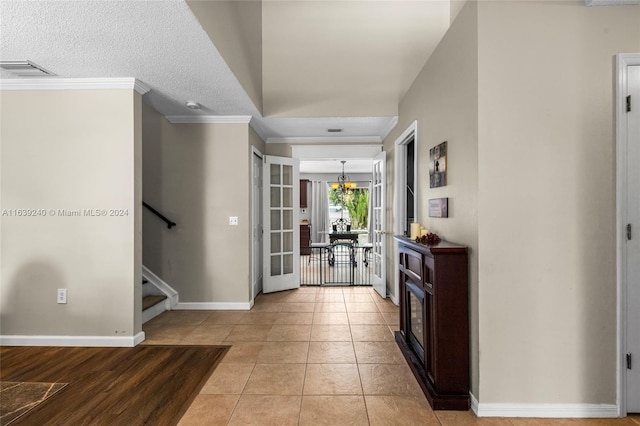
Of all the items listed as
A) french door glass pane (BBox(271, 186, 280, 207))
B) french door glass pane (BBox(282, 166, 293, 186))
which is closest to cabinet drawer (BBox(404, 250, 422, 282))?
french door glass pane (BBox(271, 186, 280, 207))

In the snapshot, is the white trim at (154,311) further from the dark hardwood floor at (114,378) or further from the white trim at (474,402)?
the white trim at (474,402)

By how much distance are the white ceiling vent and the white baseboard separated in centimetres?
273

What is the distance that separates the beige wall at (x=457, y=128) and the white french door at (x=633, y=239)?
87 centimetres

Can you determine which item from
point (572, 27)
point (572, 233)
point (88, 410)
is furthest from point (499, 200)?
point (88, 410)

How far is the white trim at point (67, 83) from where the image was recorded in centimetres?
284

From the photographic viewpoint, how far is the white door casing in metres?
4.38

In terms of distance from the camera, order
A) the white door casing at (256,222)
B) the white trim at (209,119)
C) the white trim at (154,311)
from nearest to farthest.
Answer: the white trim at (154,311), the white trim at (209,119), the white door casing at (256,222)

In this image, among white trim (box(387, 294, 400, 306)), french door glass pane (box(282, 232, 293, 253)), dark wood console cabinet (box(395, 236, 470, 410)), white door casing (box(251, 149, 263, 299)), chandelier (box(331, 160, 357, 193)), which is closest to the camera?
dark wood console cabinet (box(395, 236, 470, 410))

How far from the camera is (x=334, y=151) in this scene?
5285 mm

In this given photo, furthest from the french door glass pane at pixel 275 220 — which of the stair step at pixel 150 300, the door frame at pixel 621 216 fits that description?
the door frame at pixel 621 216

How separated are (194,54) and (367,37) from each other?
6.38 ft

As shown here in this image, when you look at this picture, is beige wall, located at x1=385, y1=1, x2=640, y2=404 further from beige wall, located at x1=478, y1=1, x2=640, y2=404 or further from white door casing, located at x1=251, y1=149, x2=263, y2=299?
white door casing, located at x1=251, y1=149, x2=263, y2=299

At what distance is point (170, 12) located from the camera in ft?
6.05

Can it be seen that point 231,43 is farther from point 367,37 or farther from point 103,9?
point 367,37
